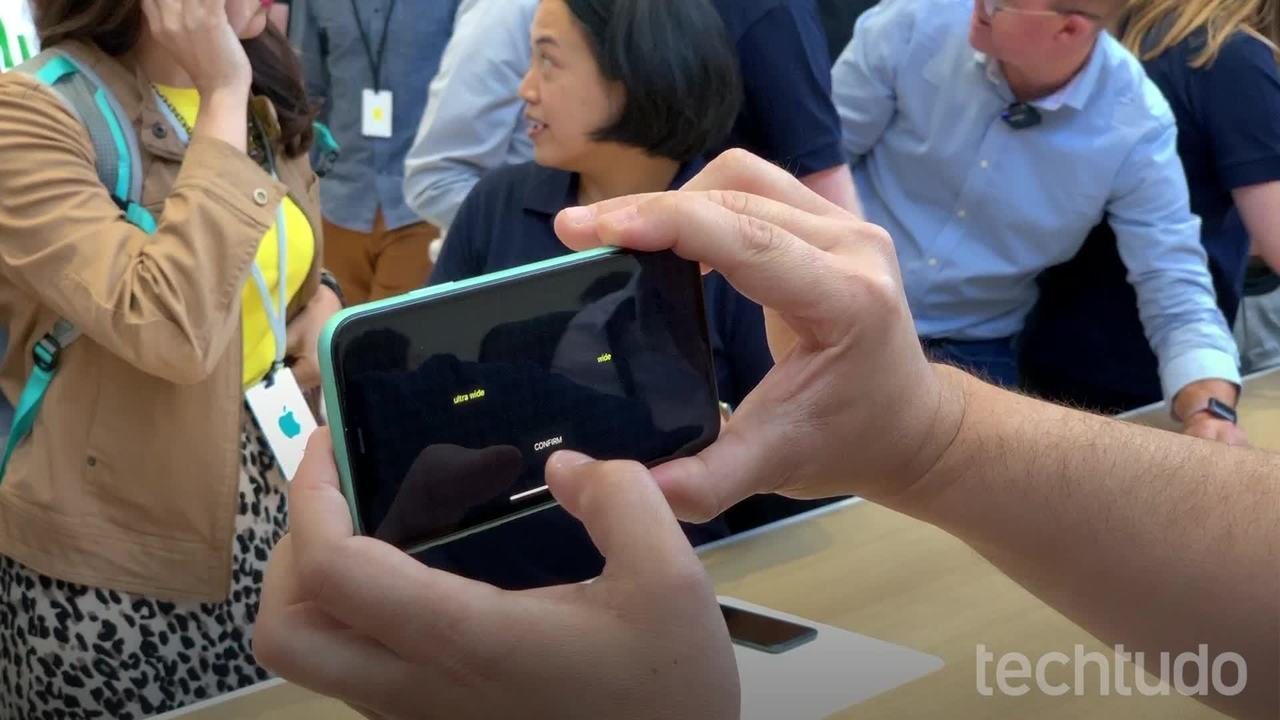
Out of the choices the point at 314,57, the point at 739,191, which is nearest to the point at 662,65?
the point at 739,191

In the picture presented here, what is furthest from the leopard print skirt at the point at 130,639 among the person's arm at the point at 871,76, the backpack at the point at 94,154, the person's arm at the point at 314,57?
the person's arm at the point at 314,57

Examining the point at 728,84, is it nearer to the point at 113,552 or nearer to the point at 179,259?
the point at 179,259

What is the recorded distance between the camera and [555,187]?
178 cm

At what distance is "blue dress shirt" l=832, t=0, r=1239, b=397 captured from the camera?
212cm

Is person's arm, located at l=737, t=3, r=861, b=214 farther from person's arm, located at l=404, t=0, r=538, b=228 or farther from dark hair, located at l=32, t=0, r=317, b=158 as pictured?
dark hair, located at l=32, t=0, r=317, b=158

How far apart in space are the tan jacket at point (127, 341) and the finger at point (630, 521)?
849 millimetres

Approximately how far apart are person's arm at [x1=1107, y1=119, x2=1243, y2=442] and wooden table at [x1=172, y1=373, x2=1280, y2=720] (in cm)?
80

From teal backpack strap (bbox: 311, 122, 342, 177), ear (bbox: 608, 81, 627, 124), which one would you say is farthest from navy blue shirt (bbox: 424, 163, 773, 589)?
teal backpack strap (bbox: 311, 122, 342, 177)

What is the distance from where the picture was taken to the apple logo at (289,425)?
5.25 ft

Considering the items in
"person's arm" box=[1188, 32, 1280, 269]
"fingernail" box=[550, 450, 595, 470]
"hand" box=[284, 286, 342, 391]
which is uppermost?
"fingernail" box=[550, 450, 595, 470]

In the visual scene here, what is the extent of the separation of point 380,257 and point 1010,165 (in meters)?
1.96

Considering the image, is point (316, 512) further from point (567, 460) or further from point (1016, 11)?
point (1016, 11)

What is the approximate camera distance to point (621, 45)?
5.53 feet

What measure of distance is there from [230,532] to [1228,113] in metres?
1.91
